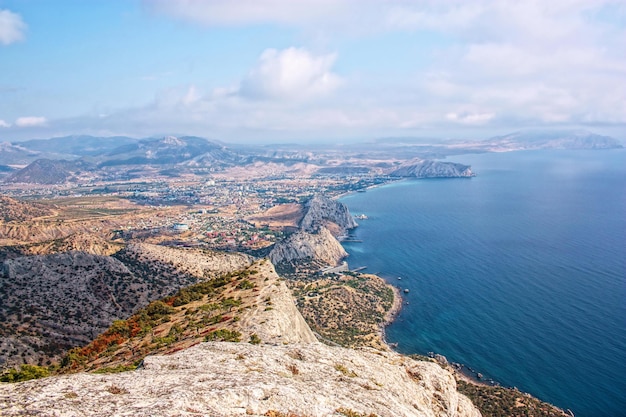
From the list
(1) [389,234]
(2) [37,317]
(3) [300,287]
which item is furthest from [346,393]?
(1) [389,234]

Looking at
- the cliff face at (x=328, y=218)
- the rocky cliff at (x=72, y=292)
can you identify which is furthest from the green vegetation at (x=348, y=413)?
the cliff face at (x=328, y=218)

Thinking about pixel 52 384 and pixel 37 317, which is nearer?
pixel 52 384

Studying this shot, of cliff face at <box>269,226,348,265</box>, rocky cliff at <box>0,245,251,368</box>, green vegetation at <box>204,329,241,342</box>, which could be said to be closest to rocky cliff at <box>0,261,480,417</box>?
green vegetation at <box>204,329,241,342</box>

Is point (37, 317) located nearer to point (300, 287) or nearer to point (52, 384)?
point (52, 384)

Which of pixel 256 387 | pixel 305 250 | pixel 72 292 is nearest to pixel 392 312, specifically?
pixel 305 250

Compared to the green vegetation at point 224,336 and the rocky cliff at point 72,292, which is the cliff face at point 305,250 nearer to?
the rocky cliff at point 72,292

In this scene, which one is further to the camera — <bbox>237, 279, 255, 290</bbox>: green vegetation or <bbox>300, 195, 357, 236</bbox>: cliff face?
<bbox>300, 195, 357, 236</bbox>: cliff face

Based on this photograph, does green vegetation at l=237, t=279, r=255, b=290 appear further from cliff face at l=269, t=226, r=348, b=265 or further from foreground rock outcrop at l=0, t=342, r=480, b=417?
cliff face at l=269, t=226, r=348, b=265
